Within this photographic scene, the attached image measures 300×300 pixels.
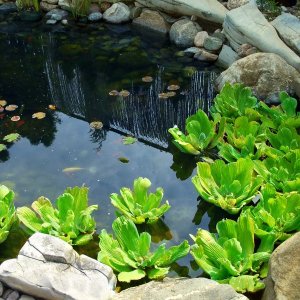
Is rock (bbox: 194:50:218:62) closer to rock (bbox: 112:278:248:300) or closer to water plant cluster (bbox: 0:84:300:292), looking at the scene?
water plant cluster (bbox: 0:84:300:292)

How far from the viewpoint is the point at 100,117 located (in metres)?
4.38

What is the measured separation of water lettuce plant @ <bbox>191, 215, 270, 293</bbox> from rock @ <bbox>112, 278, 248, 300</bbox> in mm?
248

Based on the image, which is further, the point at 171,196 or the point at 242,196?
the point at 171,196

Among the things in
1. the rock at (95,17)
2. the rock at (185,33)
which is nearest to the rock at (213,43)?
the rock at (185,33)

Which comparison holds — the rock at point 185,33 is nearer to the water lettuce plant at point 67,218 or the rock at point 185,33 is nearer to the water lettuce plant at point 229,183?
the water lettuce plant at point 229,183

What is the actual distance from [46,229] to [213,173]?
104 cm

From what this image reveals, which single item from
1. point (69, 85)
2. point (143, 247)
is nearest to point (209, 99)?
point (69, 85)

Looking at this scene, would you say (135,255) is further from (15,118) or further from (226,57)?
→ (226,57)

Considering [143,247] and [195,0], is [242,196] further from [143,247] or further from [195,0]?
[195,0]

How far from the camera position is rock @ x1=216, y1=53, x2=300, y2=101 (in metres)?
4.38

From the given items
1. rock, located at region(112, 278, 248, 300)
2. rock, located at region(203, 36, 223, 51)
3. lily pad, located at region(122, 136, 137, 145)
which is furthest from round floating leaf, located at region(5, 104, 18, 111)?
rock, located at region(112, 278, 248, 300)

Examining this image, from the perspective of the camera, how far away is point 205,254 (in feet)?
8.80

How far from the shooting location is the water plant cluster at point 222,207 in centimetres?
266

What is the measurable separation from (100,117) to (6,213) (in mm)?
1569
